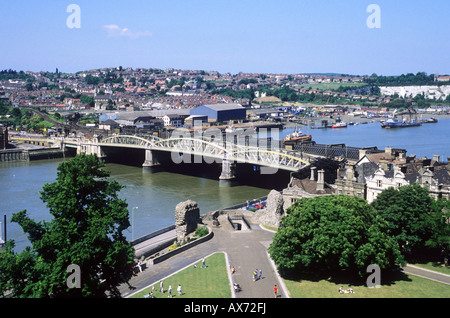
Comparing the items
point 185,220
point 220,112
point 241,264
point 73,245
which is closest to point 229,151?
point 185,220

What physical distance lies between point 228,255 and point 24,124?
377ft

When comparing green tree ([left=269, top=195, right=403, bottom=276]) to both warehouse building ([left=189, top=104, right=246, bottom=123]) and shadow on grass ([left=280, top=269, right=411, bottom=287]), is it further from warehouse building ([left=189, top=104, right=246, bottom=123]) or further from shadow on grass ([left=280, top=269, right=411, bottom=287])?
warehouse building ([left=189, top=104, right=246, bottom=123])

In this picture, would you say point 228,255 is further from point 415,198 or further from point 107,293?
point 415,198

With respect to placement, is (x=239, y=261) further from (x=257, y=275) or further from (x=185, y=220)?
(x=185, y=220)

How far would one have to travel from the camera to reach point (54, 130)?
399ft

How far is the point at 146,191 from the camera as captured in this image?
62.0m

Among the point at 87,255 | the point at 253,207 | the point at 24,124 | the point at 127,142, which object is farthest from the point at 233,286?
the point at 24,124

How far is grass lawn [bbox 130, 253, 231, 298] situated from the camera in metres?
24.3

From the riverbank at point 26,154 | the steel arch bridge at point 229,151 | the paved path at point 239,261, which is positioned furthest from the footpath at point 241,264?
the riverbank at point 26,154

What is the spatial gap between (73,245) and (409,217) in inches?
732

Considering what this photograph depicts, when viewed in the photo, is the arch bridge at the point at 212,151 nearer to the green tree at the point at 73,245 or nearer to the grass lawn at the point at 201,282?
the grass lawn at the point at 201,282

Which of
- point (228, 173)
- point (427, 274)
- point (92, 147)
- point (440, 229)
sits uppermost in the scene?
point (92, 147)

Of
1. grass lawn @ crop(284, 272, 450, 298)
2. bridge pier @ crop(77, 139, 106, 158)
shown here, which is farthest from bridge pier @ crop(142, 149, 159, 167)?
grass lawn @ crop(284, 272, 450, 298)

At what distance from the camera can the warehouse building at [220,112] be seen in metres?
139
